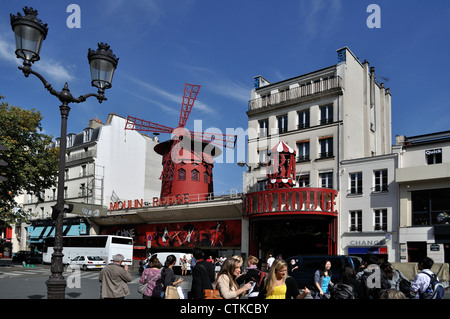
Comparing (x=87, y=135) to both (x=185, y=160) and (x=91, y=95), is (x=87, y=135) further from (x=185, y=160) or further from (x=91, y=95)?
(x=91, y=95)

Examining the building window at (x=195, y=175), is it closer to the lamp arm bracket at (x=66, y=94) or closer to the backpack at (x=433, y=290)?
the lamp arm bracket at (x=66, y=94)

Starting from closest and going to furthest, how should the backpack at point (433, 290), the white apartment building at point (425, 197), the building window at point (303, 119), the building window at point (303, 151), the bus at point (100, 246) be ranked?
the backpack at point (433, 290), the white apartment building at point (425, 197), the building window at point (303, 151), the building window at point (303, 119), the bus at point (100, 246)

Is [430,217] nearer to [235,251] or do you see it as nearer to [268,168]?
[268,168]

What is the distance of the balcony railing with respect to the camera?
27.9m

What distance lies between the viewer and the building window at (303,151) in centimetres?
2872

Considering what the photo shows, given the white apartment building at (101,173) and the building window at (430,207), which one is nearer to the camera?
the building window at (430,207)

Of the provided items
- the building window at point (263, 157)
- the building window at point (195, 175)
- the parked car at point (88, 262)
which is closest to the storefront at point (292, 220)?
the building window at point (263, 157)

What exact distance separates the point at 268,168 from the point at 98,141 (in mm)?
20870

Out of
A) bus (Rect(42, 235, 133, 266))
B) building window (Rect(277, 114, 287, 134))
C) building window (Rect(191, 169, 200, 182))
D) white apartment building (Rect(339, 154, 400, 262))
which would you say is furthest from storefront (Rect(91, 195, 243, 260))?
white apartment building (Rect(339, 154, 400, 262))

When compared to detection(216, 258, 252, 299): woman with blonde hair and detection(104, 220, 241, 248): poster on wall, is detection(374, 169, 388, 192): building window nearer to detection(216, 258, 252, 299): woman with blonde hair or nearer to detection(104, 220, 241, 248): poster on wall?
detection(104, 220, 241, 248): poster on wall

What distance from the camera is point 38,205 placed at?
4931cm

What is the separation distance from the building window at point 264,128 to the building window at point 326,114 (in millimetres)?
3974

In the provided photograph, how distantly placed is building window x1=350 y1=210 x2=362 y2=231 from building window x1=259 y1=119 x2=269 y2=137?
7.89 meters
